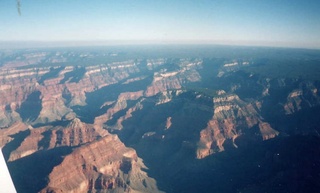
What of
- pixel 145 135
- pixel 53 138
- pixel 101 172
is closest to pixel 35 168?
pixel 53 138

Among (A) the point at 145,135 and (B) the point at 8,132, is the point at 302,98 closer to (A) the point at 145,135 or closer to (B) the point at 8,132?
(A) the point at 145,135

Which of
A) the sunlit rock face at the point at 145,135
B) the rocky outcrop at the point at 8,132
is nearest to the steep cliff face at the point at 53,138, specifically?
the sunlit rock face at the point at 145,135

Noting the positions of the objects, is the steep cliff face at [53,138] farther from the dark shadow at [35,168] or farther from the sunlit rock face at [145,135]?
the dark shadow at [35,168]

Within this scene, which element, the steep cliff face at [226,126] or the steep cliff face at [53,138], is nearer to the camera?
the steep cliff face at [53,138]

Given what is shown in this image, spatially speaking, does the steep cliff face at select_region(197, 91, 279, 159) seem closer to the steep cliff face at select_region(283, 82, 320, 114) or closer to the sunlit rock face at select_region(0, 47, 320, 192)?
the sunlit rock face at select_region(0, 47, 320, 192)

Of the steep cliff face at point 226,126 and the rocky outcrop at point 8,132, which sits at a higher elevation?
the rocky outcrop at point 8,132

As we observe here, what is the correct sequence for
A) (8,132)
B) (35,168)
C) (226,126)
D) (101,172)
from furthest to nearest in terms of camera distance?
(226,126), (8,132), (101,172), (35,168)

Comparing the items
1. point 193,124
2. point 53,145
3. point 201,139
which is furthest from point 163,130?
point 53,145

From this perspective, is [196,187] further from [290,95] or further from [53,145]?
[290,95]
